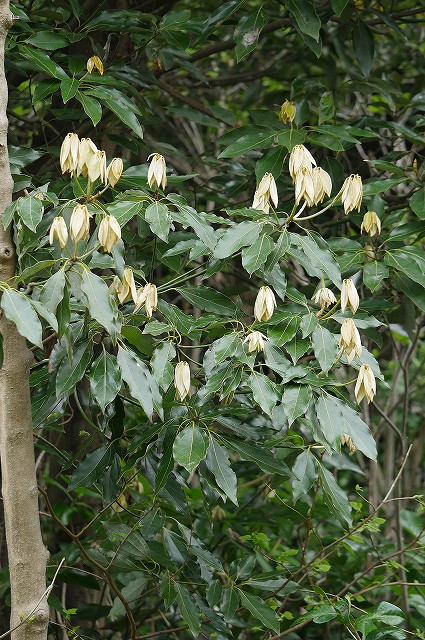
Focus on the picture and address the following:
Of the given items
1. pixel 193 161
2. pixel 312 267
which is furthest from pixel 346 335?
pixel 193 161

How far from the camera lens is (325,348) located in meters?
1.17

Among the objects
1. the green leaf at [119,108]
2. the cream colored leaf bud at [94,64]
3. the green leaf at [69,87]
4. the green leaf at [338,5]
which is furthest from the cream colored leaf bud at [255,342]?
the green leaf at [338,5]

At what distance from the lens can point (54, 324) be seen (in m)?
0.98

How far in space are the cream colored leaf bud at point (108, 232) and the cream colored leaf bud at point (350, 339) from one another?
0.32 metres

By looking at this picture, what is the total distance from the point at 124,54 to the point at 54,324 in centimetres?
125

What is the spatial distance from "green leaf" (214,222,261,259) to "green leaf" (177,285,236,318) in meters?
0.14

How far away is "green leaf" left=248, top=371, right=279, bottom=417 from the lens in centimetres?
115

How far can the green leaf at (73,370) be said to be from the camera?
1.13 metres

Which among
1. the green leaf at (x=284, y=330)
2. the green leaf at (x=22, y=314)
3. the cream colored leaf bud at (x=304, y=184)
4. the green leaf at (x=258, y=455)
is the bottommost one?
the green leaf at (x=258, y=455)

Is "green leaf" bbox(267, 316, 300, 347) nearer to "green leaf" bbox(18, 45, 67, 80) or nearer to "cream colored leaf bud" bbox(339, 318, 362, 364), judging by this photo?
"cream colored leaf bud" bbox(339, 318, 362, 364)

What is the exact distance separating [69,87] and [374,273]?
24.3 inches

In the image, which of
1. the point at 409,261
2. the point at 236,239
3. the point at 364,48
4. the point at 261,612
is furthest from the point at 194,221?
the point at 364,48

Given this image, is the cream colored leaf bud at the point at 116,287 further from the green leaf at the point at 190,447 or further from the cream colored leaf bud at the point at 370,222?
the cream colored leaf bud at the point at 370,222

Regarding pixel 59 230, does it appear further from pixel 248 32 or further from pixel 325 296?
pixel 248 32
